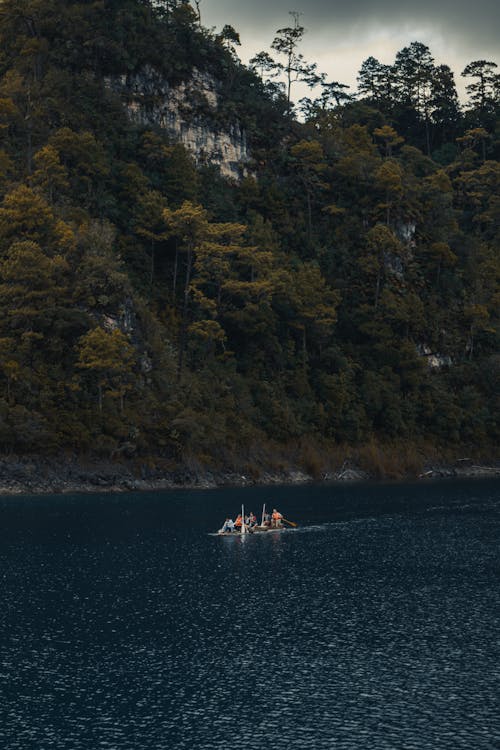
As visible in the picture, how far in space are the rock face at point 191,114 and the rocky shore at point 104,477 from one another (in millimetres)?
67074

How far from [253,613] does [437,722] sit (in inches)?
796

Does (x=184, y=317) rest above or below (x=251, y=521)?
above

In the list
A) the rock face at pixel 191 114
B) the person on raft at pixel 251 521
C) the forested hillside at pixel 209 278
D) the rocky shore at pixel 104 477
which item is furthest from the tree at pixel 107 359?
the rock face at pixel 191 114

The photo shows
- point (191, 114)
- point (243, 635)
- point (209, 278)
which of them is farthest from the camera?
point (191, 114)

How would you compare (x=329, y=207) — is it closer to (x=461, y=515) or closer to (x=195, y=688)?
(x=461, y=515)

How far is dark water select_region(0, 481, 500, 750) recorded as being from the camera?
35.7 meters

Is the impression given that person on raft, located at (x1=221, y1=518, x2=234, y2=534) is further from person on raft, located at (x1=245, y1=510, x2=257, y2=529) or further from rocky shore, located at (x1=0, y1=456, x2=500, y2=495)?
rocky shore, located at (x1=0, y1=456, x2=500, y2=495)

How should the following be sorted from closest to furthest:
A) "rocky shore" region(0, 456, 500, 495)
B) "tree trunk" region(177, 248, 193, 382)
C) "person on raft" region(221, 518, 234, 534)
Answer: "person on raft" region(221, 518, 234, 534), "rocky shore" region(0, 456, 500, 495), "tree trunk" region(177, 248, 193, 382)

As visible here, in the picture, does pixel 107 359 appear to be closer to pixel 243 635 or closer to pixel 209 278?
pixel 209 278

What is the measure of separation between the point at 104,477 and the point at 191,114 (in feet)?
271

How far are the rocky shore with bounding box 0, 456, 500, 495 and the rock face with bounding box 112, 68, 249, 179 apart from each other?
6707cm

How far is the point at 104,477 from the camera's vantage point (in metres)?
115

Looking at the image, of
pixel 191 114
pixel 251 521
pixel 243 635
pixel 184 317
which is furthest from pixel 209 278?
pixel 243 635

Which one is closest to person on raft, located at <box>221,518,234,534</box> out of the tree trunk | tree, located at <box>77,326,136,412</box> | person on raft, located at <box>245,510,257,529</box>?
person on raft, located at <box>245,510,257,529</box>
